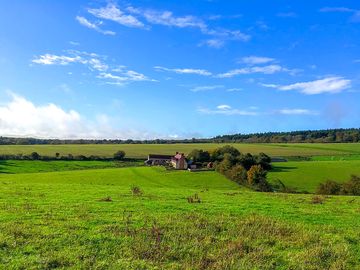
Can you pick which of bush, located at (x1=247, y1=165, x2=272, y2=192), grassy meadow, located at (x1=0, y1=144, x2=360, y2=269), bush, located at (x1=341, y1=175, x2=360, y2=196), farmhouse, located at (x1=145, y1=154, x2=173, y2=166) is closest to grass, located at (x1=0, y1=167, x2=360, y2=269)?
grassy meadow, located at (x1=0, y1=144, x2=360, y2=269)

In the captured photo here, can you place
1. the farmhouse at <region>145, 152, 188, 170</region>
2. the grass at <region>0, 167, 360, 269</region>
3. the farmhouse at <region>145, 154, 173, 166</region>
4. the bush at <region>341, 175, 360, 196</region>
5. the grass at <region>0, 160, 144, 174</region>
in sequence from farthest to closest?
the farmhouse at <region>145, 154, 173, 166</region> → the farmhouse at <region>145, 152, 188, 170</region> → the grass at <region>0, 160, 144, 174</region> → the bush at <region>341, 175, 360, 196</region> → the grass at <region>0, 167, 360, 269</region>

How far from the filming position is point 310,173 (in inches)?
3531

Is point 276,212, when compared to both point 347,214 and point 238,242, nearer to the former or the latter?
point 347,214

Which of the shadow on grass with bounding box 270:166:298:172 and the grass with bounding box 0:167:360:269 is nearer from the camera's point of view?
the grass with bounding box 0:167:360:269

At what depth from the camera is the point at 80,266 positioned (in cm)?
927

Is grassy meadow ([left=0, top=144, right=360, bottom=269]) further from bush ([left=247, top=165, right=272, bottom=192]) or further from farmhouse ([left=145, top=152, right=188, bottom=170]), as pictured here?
farmhouse ([left=145, top=152, right=188, bottom=170])

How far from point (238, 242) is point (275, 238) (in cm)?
168

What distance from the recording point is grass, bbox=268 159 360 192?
77.0 metres

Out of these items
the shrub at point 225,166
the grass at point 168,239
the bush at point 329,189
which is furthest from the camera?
the shrub at point 225,166

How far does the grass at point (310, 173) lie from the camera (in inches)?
3033

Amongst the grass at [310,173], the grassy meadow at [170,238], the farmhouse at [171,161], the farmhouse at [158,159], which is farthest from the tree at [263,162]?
the grassy meadow at [170,238]

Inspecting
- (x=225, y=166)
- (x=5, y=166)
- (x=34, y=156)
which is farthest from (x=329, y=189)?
(x=34, y=156)

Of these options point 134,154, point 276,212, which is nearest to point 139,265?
point 276,212

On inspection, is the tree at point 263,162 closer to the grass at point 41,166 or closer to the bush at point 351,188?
the bush at point 351,188
